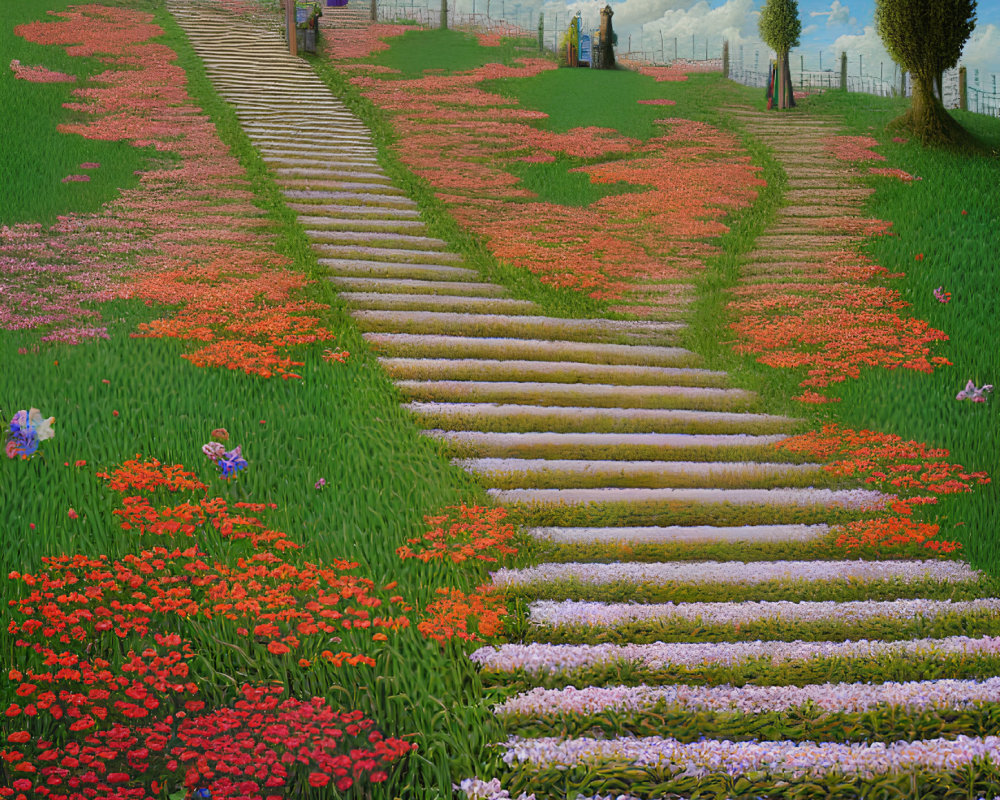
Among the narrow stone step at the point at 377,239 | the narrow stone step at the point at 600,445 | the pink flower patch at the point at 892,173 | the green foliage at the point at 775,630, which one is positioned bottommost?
the green foliage at the point at 775,630

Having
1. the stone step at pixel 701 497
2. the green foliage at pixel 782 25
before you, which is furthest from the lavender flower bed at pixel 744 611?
the green foliage at pixel 782 25

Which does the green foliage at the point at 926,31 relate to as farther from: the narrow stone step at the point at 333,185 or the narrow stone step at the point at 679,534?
the narrow stone step at the point at 679,534

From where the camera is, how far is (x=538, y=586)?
442cm

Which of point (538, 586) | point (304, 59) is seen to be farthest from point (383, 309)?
point (304, 59)

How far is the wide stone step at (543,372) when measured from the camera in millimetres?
7098

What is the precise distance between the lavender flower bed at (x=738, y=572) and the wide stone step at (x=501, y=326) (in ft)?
11.9

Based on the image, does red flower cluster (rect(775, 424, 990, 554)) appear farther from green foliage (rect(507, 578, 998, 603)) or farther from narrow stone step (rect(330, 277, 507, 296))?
narrow stone step (rect(330, 277, 507, 296))

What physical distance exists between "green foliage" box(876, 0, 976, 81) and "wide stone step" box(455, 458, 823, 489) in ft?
39.3

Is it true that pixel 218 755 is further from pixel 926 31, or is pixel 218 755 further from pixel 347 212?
pixel 926 31

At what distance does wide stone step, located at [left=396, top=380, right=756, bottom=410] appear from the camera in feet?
22.2

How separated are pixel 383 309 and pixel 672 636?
4918 mm

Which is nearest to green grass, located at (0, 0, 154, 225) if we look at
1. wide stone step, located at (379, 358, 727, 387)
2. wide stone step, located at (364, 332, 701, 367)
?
wide stone step, located at (364, 332, 701, 367)

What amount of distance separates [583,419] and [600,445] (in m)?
0.39

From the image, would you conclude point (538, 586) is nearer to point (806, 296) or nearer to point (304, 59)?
point (806, 296)
